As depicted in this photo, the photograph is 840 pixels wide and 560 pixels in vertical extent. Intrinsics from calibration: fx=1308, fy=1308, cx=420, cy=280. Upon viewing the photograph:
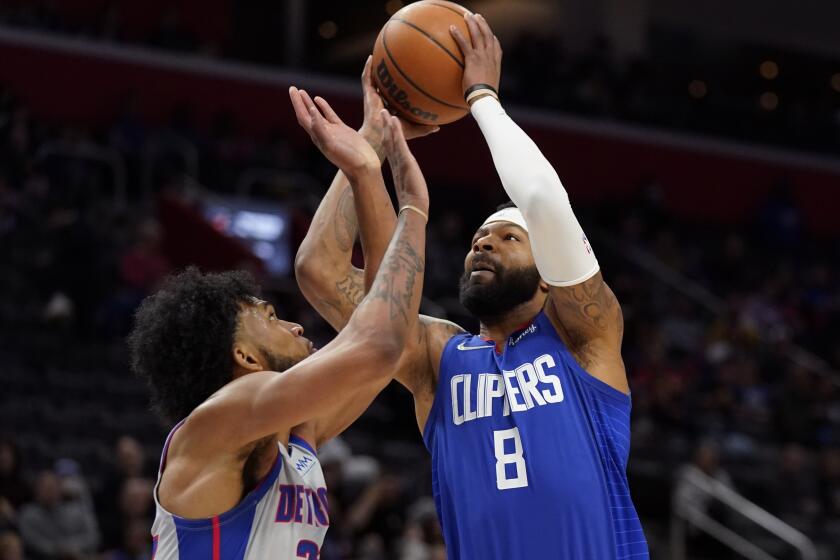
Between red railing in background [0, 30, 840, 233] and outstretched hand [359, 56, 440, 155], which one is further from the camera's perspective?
red railing in background [0, 30, 840, 233]

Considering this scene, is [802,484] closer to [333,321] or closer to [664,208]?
[664,208]

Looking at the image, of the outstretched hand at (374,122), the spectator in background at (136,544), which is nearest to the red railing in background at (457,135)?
the spectator in background at (136,544)

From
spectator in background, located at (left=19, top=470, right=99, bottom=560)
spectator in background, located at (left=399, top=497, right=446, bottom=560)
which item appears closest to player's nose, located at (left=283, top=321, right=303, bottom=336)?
spectator in background, located at (left=19, top=470, right=99, bottom=560)

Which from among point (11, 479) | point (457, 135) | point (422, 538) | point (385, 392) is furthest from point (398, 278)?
point (457, 135)

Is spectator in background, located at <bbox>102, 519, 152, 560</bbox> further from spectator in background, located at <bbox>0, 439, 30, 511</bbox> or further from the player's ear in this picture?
the player's ear

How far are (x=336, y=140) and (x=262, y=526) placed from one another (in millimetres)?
1108

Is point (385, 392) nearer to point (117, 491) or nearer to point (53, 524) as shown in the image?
point (117, 491)

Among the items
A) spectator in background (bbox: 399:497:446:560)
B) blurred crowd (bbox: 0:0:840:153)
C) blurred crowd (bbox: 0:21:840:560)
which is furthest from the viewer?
blurred crowd (bbox: 0:0:840:153)

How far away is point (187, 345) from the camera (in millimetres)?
3734

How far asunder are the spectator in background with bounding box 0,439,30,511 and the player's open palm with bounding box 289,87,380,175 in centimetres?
558

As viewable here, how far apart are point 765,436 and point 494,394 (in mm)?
11220

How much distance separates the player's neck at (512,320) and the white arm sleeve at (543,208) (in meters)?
0.27

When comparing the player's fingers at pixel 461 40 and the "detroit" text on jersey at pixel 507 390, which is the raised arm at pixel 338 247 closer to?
the player's fingers at pixel 461 40

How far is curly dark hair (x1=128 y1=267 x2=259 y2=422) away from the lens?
3.74 metres
